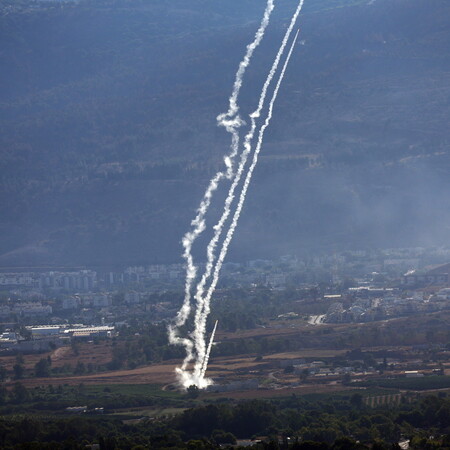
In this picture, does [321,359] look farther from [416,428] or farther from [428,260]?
[428,260]

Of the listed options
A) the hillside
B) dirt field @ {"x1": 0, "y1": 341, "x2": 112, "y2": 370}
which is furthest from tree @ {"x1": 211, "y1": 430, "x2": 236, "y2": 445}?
the hillside

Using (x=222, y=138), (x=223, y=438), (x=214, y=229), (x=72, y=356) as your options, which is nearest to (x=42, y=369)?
(x=72, y=356)

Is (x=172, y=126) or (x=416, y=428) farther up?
(x=172, y=126)

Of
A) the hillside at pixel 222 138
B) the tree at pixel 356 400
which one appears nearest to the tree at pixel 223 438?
the tree at pixel 356 400

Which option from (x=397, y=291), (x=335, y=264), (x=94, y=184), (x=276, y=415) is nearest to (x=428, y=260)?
(x=335, y=264)

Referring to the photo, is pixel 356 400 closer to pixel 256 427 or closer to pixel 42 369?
pixel 256 427

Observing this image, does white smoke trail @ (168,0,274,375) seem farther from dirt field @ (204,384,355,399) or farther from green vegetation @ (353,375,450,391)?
green vegetation @ (353,375,450,391)

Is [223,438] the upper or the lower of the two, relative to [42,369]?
lower

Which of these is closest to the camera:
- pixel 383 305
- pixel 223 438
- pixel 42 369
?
pixel 223 438
